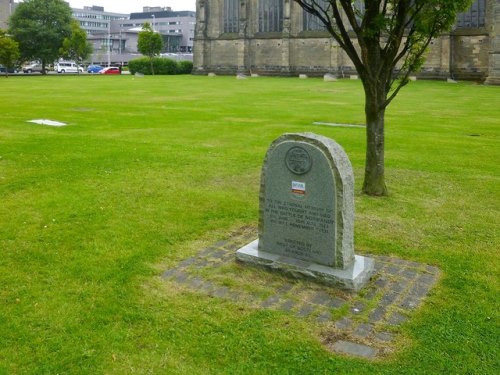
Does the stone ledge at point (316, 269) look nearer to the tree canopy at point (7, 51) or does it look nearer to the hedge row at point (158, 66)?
the hedge row at point (158, 66)

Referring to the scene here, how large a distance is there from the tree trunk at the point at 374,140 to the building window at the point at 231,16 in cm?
6416

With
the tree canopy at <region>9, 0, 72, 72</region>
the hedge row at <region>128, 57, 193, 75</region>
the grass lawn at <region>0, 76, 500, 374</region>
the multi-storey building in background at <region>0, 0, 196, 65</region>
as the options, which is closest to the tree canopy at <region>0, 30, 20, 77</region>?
the tree canopy at <region>9, 0, 72, 72</region>

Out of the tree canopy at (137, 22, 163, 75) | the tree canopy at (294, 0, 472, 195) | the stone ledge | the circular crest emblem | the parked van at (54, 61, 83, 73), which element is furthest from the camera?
the parked van at (54, 61, 83, 73)

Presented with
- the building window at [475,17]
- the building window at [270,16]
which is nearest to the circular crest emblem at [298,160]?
the building window at [475,17]

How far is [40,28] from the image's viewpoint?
8238 cm

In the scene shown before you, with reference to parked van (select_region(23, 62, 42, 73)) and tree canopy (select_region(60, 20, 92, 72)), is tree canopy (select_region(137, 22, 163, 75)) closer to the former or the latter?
tree canopy (select_region(60, 20, 92, 72))

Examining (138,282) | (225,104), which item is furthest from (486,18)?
(138,282)

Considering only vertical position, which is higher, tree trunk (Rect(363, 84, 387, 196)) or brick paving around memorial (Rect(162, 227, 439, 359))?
tree trunk (Rect(363, 84, 387, 196))

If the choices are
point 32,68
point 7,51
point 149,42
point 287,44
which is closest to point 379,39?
point 287,44

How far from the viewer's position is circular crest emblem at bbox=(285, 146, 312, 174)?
6281mm

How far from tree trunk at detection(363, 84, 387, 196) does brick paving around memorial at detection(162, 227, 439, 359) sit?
3.37 m

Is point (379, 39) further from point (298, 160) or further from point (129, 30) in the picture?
point (129, 30)

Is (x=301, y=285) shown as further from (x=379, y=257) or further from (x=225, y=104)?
(x=225, y=104)

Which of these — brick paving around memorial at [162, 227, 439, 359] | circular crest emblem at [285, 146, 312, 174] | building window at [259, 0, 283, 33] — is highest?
building window at [259, 0, 283, 33]
